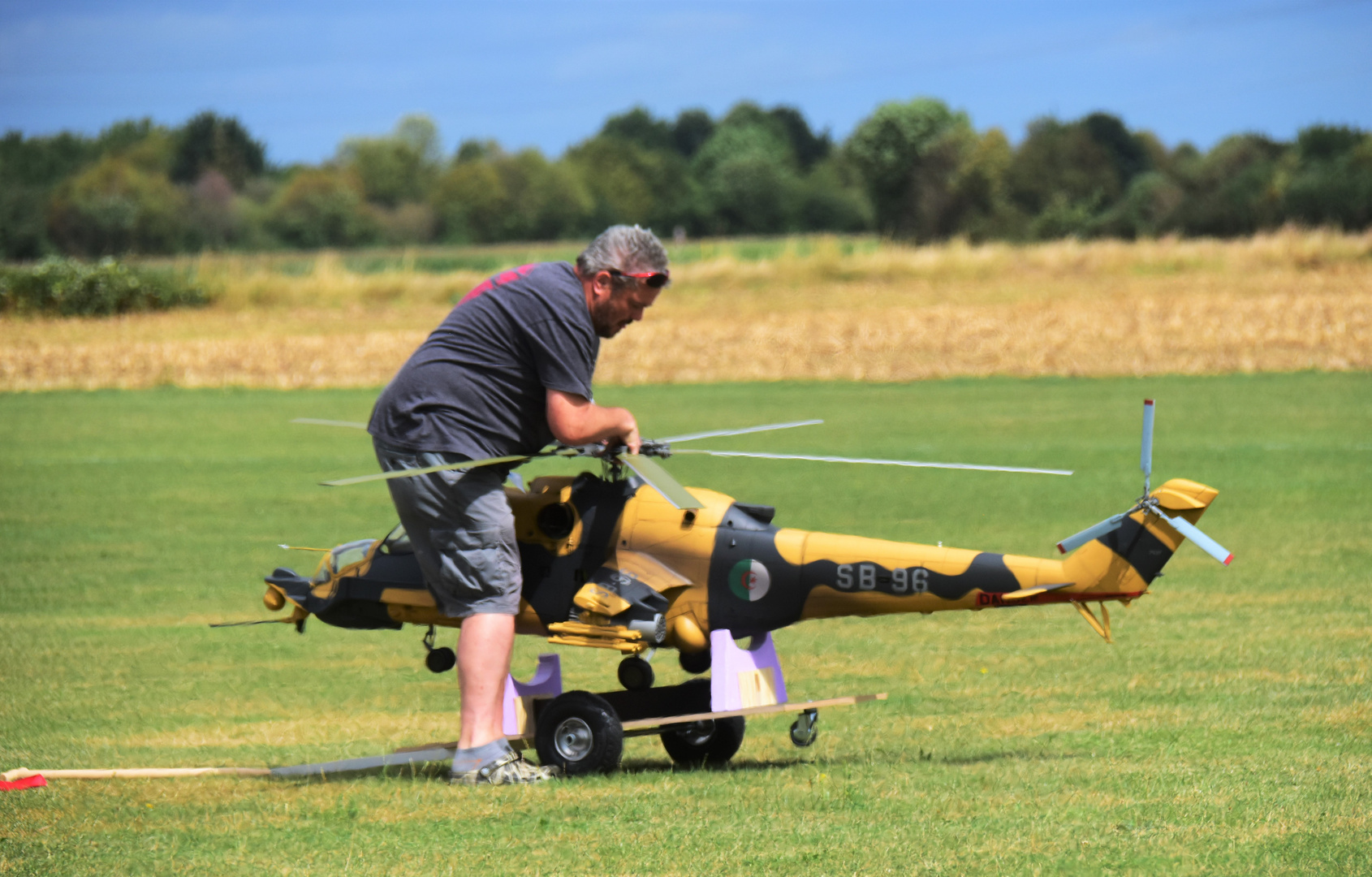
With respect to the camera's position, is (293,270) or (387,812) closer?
(387,812)

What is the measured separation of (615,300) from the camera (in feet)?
20.8

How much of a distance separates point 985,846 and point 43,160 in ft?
246

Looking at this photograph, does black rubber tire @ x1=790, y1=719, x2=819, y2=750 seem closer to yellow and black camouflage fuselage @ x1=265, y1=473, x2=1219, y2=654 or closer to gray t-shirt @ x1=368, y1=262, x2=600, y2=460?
yellow and black camouflage fuselage @ x1=265, y1=473, x2=1219, y2=654

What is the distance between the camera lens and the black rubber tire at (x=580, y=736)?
6.43m

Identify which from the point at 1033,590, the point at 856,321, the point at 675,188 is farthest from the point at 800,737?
the point at 675,188

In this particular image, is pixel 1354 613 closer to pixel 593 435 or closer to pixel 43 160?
pixel 593 435

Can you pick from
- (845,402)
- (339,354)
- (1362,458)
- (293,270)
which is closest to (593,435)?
(1362,458)

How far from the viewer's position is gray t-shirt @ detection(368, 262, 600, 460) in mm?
6219

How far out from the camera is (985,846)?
16.8 feet

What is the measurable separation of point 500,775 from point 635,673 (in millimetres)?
879

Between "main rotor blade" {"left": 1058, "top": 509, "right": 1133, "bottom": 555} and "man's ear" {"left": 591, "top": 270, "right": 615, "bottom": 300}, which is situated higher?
"man's ear" {"left": 591, "top": 270, "right": 615, "bottom": 300}

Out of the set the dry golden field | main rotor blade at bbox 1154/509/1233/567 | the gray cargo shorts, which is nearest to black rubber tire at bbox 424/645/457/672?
the gray cargo shorts

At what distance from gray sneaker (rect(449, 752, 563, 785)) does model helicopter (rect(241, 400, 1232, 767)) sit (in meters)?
0.28

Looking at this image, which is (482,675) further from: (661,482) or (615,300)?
(615,300)
